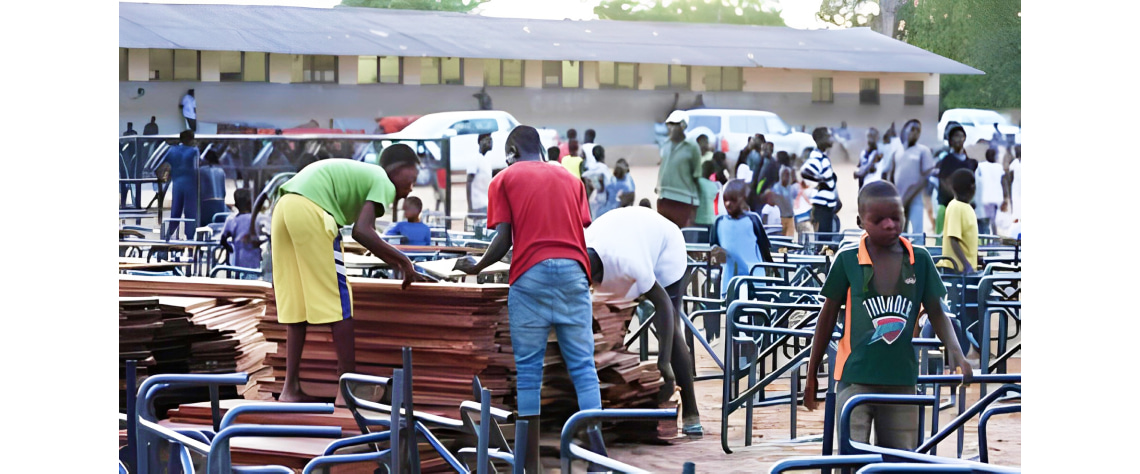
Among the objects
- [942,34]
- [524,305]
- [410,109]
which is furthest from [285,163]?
[942,34]

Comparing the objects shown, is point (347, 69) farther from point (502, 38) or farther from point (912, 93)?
point (912, 93)

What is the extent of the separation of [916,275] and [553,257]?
177 cm

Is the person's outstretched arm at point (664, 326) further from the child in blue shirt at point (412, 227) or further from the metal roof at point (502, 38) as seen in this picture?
the child in blue shirt at point (412, 227)

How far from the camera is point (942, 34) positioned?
791 cm

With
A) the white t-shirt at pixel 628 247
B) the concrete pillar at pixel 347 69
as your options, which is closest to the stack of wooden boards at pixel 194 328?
the concrete pillar at pixel 347 69

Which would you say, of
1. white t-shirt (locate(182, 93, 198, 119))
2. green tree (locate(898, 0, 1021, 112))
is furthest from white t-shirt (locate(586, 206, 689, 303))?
white t-shirt (locate(182, 93, 198, 119))

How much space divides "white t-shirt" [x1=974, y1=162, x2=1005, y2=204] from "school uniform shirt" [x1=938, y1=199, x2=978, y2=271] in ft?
1.28

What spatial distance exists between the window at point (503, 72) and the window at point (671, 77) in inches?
36.0

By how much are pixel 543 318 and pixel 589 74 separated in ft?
6.90

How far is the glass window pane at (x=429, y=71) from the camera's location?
8.07 metres

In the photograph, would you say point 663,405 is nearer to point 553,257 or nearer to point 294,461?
point 553,257

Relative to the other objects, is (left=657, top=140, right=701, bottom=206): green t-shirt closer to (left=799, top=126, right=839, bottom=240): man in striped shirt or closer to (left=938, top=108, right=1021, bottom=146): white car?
(left=799, top=126, right=839, bottom=240): man in striped shirt

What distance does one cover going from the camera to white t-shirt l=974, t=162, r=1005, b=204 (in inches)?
Result: 376

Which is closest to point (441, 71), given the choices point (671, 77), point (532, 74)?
point (532, 74)
